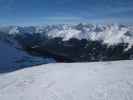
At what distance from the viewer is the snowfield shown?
9578mm

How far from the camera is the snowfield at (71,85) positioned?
31.4 feet

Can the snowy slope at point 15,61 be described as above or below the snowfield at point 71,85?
below

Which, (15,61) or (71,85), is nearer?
(71,85)

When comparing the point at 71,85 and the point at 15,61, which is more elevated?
the point at 71,85

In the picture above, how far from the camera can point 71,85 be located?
11.1 m

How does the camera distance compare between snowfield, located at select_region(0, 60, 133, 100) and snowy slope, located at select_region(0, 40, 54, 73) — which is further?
snowy slope, located at select_region(0, 40, 54, 73)

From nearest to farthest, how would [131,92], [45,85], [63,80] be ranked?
[131,92] → [45,85] → [63,80]

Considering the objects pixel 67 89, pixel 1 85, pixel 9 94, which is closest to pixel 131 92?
pixel 67 89

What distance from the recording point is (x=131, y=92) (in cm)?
954

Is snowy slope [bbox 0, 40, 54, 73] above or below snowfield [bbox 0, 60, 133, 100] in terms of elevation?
below

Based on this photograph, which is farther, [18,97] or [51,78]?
[51,78]

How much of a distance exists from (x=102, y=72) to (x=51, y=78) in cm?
344

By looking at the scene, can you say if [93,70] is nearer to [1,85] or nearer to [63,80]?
[63,80]

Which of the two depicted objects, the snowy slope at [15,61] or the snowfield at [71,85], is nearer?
the snowfield at [71,85]
